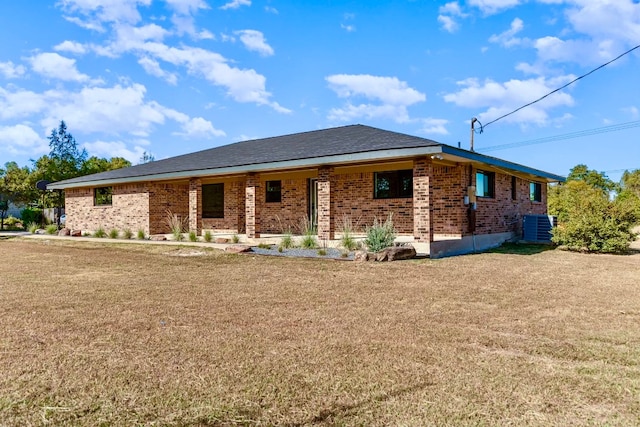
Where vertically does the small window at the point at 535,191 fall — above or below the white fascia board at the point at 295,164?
below

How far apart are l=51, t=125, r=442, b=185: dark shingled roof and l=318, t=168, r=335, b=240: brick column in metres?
0.69

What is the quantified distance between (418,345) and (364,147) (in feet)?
28.2

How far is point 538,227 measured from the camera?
15898 mm

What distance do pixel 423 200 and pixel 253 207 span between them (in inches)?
242

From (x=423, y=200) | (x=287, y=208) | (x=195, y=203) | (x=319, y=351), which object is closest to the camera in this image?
(x=319, y=351)

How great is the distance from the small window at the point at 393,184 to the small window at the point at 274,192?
4.67 meters

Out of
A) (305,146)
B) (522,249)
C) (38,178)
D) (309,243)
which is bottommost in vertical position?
(522,249)

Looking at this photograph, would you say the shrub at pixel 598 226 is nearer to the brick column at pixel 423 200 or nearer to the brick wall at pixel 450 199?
the brick wall at pixel 450 199

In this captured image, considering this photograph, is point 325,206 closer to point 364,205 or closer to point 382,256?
point 364,205

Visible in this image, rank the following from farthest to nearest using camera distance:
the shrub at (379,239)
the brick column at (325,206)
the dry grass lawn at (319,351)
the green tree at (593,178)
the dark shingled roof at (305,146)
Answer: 1. the green tree at (593,178)
2. the brick column at (325,206)
3. the dark shingled roof at (305,146)
4. the shrub at (379,239)
5. the dry grass lawn at (319,351)

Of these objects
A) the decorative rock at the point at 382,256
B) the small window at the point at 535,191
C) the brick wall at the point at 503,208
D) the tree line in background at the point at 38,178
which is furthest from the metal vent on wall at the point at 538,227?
the tree line in background at the point at 38,178

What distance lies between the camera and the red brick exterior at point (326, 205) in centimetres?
1248

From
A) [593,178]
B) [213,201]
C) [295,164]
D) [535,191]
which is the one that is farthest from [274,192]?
[593,178]

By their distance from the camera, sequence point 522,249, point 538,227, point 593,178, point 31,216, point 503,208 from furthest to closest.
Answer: point 593,178 → point 31,216 → point 538,227 → point 503,208 → point 522,249
